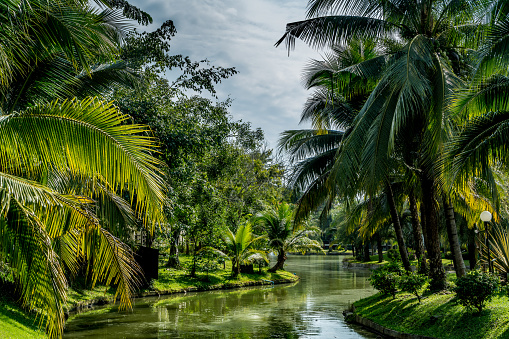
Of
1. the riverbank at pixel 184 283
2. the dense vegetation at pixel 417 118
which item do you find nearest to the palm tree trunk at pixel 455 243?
the dense vegetation at pixel 417 118

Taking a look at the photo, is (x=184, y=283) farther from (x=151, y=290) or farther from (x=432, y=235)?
(x=432, y=235)

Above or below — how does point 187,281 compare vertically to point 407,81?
below

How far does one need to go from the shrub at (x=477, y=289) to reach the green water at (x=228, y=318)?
8.87 ft

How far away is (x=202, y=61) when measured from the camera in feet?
66.6

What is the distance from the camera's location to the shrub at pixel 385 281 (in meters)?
12.2

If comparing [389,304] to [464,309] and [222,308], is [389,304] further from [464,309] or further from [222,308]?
[222,308]

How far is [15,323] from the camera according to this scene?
902cm

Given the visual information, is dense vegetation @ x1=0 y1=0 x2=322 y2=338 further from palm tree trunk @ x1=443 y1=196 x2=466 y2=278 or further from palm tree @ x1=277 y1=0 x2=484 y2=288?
palm tree trunk @ x1=443 y1=196 x2=466 y2=278

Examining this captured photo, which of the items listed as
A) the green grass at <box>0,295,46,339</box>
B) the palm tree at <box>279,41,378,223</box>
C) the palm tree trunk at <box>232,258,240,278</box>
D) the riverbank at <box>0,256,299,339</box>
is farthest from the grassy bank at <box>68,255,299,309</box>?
the palm tree at <box>279,41,378,223</box>

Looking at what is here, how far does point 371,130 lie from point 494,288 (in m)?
3.80

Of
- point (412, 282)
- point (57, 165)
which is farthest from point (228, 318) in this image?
point (57, 165)

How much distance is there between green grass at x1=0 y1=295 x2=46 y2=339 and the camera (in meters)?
8.20

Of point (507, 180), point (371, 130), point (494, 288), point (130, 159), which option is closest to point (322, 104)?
point (371, 130)

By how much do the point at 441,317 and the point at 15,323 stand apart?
28.0 ft
